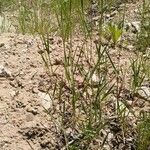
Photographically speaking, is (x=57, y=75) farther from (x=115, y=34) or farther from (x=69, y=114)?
(x=115, y=34)

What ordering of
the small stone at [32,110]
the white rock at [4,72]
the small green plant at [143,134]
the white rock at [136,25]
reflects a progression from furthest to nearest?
1. the white rock at [136,25]
2. the white rock at [4,72]
3. the small stone at [32,110]
4. the small green plant at [143,134]

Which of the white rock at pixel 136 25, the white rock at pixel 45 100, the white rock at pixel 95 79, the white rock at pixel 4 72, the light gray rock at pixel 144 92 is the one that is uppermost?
the white rock at pixel 136 25

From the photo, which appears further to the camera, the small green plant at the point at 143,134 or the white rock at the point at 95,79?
the white rock at the point at 95,79

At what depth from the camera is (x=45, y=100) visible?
2570mm

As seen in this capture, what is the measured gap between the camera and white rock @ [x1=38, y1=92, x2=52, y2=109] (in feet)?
8.34

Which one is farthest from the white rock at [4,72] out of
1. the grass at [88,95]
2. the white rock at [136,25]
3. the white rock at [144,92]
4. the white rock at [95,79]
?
the white rock at [136,25]

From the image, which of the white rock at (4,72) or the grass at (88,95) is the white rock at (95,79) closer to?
the grass at (88,95)

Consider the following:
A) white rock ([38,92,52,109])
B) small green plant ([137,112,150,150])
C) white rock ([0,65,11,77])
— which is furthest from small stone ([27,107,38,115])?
small green plant ([137,112,150,150])

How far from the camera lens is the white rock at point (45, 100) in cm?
254

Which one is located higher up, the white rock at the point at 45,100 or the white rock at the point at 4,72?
the white rock at the point at 4,72

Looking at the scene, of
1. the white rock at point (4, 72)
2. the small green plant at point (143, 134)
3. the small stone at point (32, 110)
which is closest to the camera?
the small green plant at point (143, 134)

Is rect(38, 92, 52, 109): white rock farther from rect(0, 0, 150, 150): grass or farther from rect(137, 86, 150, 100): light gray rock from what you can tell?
rect(137, 86, 150, 100): light gray rock

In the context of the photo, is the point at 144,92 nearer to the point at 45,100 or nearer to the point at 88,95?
the point at 88,95

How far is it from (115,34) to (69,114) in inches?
39.2
